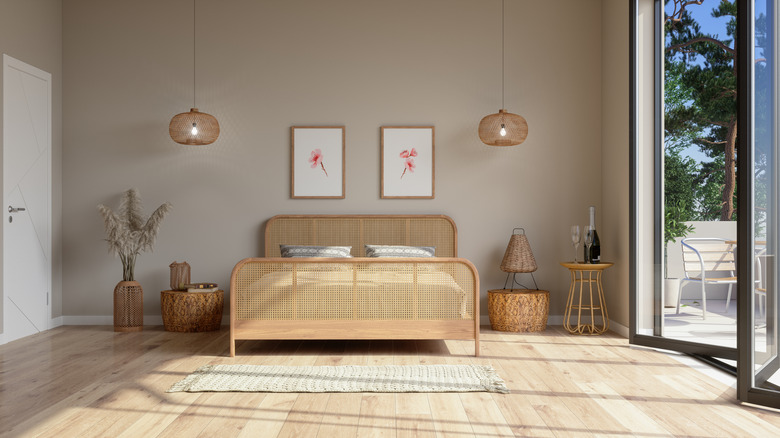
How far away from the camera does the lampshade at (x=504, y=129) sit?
5.24 m

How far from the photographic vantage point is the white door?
4.94 m

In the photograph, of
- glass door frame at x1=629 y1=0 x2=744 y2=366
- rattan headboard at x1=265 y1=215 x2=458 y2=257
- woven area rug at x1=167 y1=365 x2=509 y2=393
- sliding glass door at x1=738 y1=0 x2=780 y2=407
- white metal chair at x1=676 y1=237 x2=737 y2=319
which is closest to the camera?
sliding glass door at x1=738 y1=0 x2=780 y2=407

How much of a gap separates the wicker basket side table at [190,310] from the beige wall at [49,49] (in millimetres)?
1185

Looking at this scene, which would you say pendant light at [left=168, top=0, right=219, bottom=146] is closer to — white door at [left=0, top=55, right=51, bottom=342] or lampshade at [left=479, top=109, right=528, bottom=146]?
white door at [left=0, top=55, right=51, bottom=342]

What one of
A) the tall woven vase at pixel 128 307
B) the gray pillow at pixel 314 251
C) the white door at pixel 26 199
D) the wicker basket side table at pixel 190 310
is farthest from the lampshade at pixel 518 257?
the white door at pixel 26 199

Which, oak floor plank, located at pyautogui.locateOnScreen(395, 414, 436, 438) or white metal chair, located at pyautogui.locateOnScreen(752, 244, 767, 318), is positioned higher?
white metal chair, located at pyautogui.locateOnScreen(752, 244, 767, 318)

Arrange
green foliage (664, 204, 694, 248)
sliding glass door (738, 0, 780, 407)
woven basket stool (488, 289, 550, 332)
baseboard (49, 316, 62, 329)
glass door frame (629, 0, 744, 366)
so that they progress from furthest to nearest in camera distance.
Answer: baseboard (49, 316, 62, 329) < woven basket stool (488, 289, 550, 332) < glass door frame (629, 0, 744, 366) < green foliage (664, 204, 694, 248) < sliding glass door (738, 0, 780, 407)

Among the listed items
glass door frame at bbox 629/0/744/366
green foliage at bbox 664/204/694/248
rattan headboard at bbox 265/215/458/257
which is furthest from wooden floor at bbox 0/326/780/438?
rattan headboard at bbox 265/215/458/257

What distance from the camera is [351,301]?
14.3 ft

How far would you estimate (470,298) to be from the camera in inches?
176

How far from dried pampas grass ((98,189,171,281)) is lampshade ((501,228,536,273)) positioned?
2956 mm

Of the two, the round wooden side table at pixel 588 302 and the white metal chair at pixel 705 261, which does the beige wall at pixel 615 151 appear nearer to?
the round wooden side table at pixel 588 302

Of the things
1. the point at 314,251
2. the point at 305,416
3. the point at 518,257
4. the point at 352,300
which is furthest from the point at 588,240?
the point at 305,416

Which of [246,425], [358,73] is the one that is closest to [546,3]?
[358,73]
